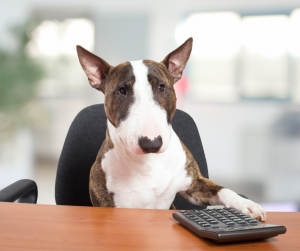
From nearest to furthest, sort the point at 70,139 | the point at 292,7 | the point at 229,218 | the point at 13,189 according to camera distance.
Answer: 1. the point at 229,218
2. the point at 13,189
3. the point at 70,139
4. the point at 292,7

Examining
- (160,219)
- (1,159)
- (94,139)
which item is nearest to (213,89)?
(94,139)

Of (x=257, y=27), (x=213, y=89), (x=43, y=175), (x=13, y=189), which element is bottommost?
(x=43, y=175)

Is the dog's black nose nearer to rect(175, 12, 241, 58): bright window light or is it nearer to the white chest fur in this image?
the white chest fur

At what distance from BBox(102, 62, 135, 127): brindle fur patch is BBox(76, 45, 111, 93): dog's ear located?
0.18ft

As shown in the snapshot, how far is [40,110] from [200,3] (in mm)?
2181

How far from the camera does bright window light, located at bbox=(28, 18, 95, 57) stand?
354 cm

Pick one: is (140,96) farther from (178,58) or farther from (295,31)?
(295,31)

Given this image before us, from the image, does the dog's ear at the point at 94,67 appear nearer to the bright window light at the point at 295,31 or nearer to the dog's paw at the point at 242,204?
the dog's paw at the point at 242,204

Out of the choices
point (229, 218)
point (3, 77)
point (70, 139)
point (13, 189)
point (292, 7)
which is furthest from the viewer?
A: point (3, 77)

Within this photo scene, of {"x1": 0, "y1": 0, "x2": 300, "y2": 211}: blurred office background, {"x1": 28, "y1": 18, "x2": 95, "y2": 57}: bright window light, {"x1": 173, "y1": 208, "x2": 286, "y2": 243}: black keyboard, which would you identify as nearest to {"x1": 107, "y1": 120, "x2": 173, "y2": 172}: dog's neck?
{"x1": 173, "y1": 208, "x2": 286, "y2": 243}: black keyboard

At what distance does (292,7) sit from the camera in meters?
3.33

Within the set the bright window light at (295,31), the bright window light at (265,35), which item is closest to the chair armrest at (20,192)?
the bright window light at (265,35)

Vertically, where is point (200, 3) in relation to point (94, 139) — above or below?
above

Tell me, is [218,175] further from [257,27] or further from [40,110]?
[40,110]
